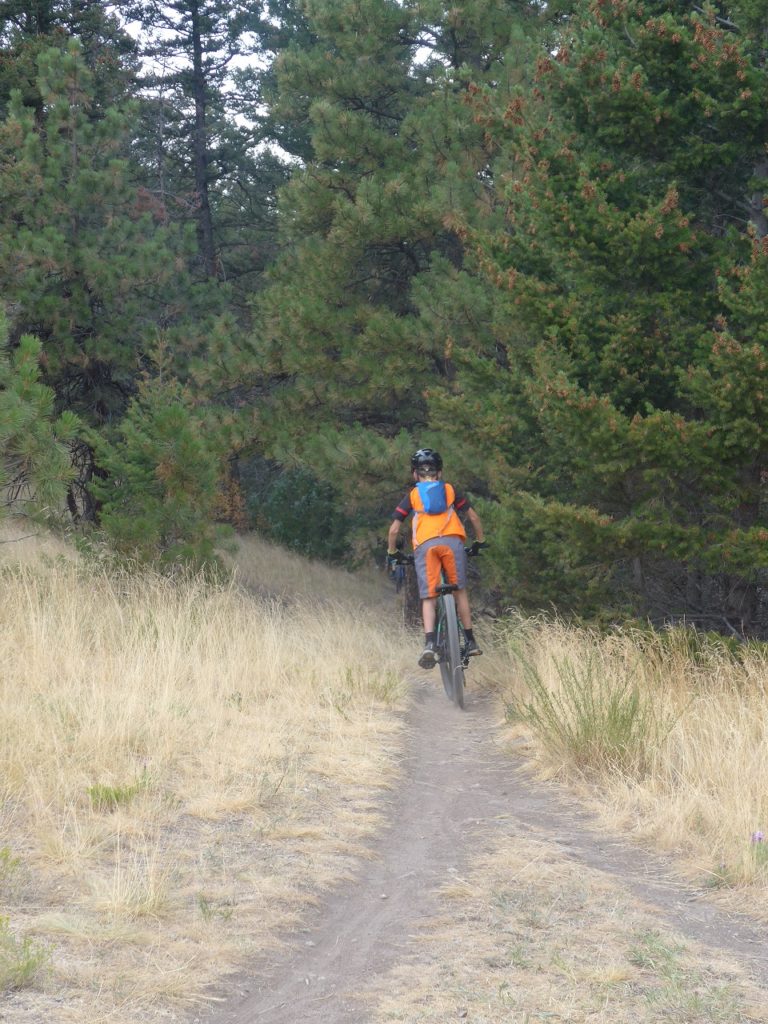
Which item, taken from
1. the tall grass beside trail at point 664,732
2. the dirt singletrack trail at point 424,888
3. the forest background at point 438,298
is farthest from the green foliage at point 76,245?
the dirt singletrack trail at point 424,888

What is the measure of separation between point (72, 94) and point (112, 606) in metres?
10.8

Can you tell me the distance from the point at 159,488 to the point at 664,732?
707cm

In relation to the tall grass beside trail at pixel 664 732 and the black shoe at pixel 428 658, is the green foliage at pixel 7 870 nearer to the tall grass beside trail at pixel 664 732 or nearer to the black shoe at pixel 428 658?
the tall grass beside trail at pixel 664 732

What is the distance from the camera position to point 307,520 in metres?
26.6

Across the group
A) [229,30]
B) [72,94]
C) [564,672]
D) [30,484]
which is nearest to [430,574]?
[564,672]

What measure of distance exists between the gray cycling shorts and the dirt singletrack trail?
2.15m

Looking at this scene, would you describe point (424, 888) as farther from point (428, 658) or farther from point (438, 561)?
point (438, 561)

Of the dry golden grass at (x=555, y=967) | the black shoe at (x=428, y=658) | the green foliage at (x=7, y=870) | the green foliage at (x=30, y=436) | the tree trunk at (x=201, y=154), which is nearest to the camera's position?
the dry golden grass at (x=555, y=967)

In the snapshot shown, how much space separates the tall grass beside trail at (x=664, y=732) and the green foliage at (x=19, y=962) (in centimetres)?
276

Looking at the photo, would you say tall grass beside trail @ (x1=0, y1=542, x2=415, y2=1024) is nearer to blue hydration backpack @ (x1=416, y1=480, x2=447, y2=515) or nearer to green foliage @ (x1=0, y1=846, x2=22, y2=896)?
green foliage @ (x1=0, y1=846, x2=22, y2=896)

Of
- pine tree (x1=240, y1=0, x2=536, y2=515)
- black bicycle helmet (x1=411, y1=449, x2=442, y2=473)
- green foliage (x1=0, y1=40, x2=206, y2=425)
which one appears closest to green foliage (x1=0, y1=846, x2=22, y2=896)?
black bicycle helmet (x1=411, y1=449, x2=442, y2=473)

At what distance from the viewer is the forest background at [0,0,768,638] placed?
923 centimetres

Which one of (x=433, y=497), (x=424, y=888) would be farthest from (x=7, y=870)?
(x=433, y=497)

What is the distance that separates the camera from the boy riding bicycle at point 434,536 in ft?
30.8
